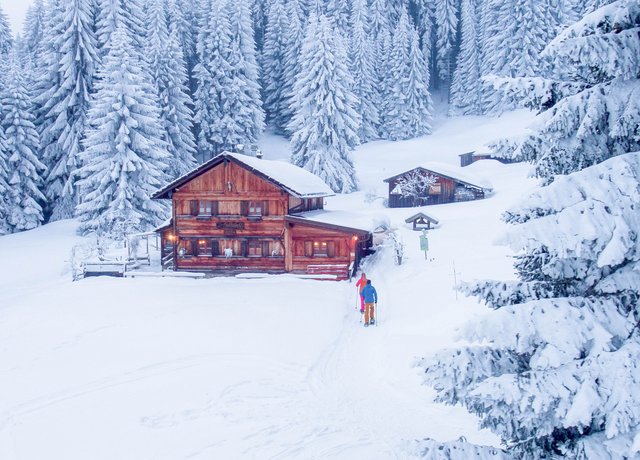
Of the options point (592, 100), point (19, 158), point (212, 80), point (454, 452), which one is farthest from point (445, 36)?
point (454, 452)

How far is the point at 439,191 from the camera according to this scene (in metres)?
46.3

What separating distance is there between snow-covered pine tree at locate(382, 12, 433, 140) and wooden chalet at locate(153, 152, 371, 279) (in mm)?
42562

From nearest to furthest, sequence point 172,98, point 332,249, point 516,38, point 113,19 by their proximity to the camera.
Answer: point 332,249
point 113,19
point 172,98
point 516,38

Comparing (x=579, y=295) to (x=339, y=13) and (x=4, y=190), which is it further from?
(x=339, y=13)

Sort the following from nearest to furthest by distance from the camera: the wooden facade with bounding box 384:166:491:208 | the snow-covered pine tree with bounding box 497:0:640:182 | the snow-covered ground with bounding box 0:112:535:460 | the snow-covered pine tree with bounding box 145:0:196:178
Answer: the snow-covered pine tree with bounding box 497:0:640:182 → the snow-covered ground with bounding box 0:112:535:460 → the wooden facade with bounding box 384:166:491:208 → the snow-covered pine tree with bounding box 145:0:196:178

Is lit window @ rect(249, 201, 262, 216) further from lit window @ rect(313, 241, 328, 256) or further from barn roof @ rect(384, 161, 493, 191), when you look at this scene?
barn roof @ rect(384, 161, 493, 191)

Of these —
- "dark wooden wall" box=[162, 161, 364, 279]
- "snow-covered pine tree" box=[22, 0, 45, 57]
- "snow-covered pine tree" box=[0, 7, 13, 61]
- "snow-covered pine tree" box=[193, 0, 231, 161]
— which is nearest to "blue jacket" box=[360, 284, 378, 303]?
"dark wooden wall" box=[162, 161, 364, 279]

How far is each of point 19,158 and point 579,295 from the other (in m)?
47.2

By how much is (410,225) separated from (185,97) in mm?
28756

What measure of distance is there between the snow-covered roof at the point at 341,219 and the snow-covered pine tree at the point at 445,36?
5844 centimetres

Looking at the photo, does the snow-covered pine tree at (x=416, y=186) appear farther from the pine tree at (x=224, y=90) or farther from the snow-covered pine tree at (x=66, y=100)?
the snow-covered pine tree at (x=66, y=100)

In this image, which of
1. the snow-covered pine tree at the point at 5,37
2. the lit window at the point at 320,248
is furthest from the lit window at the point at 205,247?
the snow-covered pine tree at the point at 5,37

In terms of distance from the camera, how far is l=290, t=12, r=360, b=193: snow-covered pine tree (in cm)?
5109

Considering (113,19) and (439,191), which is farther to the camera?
(113,19)
